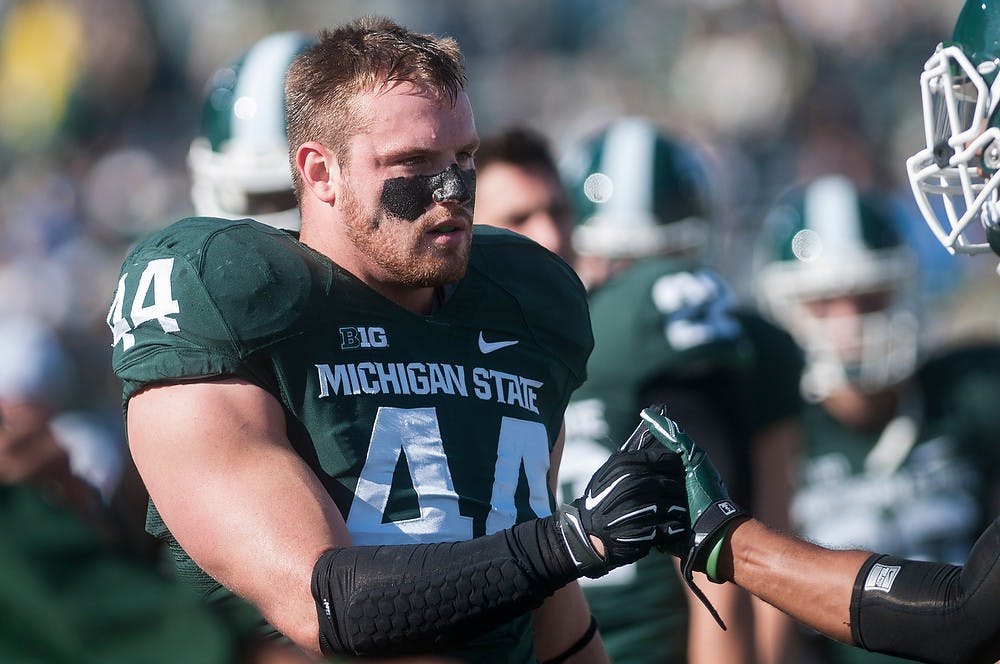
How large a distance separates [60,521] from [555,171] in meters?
3.23

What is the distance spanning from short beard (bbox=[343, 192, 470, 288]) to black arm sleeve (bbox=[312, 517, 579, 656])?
55 cm

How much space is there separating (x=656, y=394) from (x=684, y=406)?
88mm

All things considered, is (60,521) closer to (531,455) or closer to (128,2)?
(531,455)

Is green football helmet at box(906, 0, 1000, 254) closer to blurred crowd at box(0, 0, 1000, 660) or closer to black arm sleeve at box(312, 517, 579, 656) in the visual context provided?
black arm sleeve at box(312, 517, 579, 656)

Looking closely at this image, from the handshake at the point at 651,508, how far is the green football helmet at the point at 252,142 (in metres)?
2.08

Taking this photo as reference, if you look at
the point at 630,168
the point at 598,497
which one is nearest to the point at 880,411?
the point at 630,168

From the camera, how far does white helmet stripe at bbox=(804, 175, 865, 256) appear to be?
18.4ft

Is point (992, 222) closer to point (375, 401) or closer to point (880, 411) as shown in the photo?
point (375, 401)

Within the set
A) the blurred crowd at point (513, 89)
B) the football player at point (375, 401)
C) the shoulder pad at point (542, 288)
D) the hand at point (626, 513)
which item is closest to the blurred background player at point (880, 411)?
the shoulder pad at point (542, 288)

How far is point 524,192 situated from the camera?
4.41 m

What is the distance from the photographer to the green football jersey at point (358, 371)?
99.4 inches

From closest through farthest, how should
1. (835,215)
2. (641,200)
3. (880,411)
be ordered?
1. (880,411)
2. (641,200)
3. (835,215)

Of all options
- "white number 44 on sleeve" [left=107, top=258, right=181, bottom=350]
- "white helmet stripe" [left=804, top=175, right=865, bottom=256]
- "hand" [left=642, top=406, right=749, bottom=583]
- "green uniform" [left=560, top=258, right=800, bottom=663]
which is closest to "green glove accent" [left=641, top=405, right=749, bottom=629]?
"hand" [left=642, top=406, right=749, bottom=583]

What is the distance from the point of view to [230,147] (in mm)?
4559
